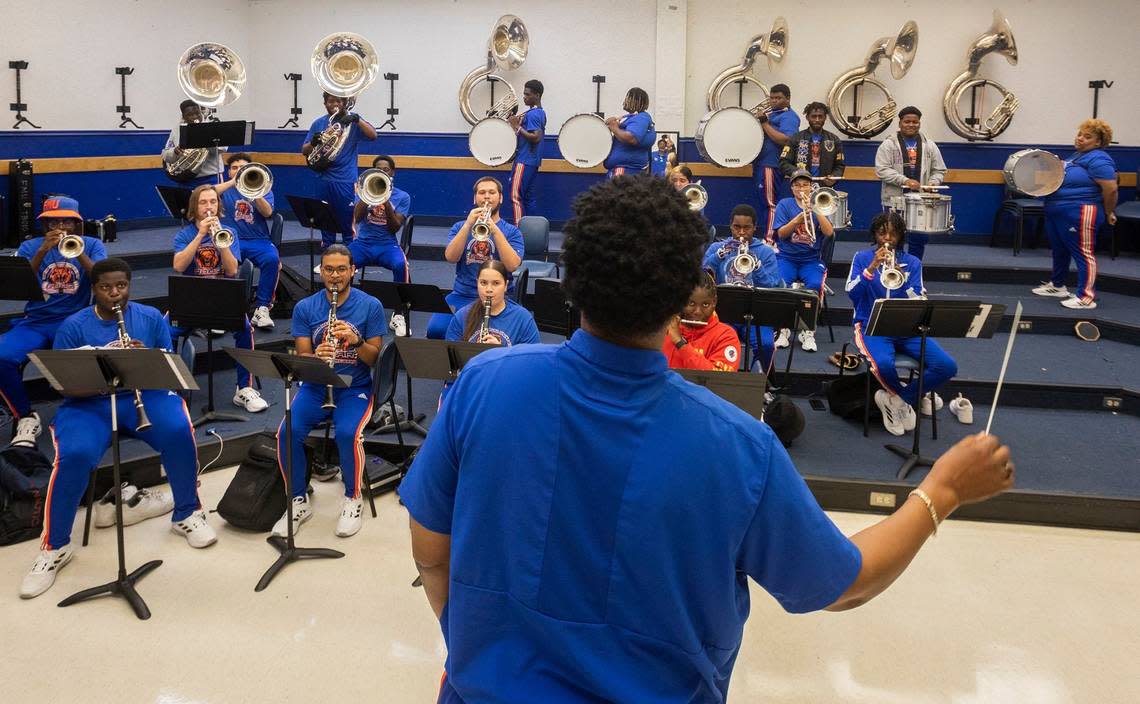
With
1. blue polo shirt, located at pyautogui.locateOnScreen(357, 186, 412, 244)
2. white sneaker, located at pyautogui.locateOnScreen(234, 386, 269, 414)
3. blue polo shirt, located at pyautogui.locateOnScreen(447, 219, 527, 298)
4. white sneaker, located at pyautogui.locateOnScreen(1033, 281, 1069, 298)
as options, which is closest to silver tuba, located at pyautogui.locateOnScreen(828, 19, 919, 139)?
white sneaker, located at pyautogui.locateOnScreen(1033, 281, 1069, 298)

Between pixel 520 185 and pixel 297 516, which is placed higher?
pixel 520 185

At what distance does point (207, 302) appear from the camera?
585cm

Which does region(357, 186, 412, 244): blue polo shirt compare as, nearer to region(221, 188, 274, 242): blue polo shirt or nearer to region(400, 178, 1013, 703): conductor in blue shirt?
region(221, 188, 274, 242): blue polo shirt

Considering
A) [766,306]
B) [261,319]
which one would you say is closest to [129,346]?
[261,319]

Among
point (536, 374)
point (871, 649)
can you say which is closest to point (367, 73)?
point (871, 649)

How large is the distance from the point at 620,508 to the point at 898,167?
816cm

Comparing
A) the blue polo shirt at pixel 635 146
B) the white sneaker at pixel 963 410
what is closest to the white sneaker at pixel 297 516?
the white sneaker at pixel 963 410

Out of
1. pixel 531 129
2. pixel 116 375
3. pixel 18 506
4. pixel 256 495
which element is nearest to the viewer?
pixel 116 375

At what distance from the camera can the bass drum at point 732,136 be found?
30.4 feet

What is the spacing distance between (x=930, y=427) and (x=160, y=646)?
474cm

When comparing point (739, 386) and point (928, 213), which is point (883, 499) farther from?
point (928, 213)

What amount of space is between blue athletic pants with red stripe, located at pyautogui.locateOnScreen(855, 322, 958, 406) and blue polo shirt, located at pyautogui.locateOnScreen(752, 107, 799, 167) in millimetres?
4112

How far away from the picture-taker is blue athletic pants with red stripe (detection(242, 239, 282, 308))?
7.49 metres

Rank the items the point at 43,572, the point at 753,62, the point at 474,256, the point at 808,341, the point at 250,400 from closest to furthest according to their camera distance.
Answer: the point at 43,572, the point at 250,400, the point at 474,256, the point at 808,341, the point at 753,62
